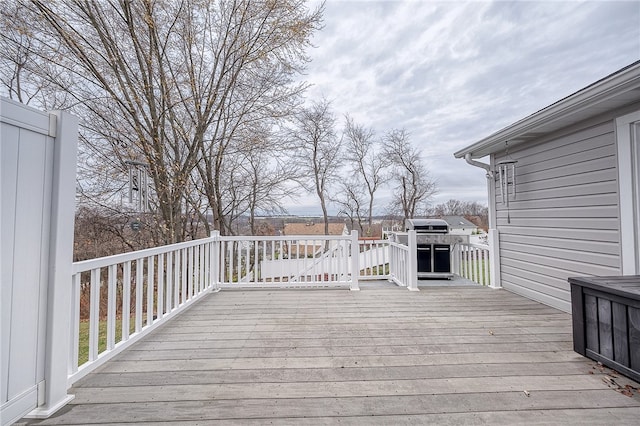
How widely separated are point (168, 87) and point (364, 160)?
8.83m

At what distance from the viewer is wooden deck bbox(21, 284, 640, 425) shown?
4.99 feet

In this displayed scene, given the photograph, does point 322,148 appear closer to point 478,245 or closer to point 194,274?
point 478,245

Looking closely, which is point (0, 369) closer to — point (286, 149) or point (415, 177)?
point (286, 149)

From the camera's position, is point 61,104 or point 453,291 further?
point 61,104

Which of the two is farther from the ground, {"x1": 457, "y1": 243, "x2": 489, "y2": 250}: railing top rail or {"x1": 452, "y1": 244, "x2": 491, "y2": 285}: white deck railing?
{"x1": 457, "y1": 243, "x2": 489, "y2": 250}: railing top rail

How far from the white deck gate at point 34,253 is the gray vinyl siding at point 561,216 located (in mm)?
4362

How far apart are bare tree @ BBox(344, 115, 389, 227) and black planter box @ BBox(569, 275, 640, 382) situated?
34.0 feet

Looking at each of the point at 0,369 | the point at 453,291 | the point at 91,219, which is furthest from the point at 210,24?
the point at 453,291

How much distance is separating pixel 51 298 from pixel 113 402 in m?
0.67

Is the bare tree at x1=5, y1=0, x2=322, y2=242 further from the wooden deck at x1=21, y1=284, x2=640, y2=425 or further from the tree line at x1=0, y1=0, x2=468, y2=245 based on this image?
the wooden deck at x1=21, y1=284, x2=640, y2=425

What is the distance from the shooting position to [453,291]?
4.16m

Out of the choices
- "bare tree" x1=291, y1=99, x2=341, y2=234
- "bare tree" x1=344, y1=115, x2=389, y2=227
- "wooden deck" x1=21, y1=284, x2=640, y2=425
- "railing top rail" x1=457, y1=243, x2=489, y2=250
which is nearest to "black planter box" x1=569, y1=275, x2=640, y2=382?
"wooden deck" x1=21, y1=284, x2=640, y2=425

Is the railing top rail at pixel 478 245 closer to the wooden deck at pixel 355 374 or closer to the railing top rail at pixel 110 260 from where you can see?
the wooden deck at pixel 355 374

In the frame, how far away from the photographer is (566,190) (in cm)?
331
